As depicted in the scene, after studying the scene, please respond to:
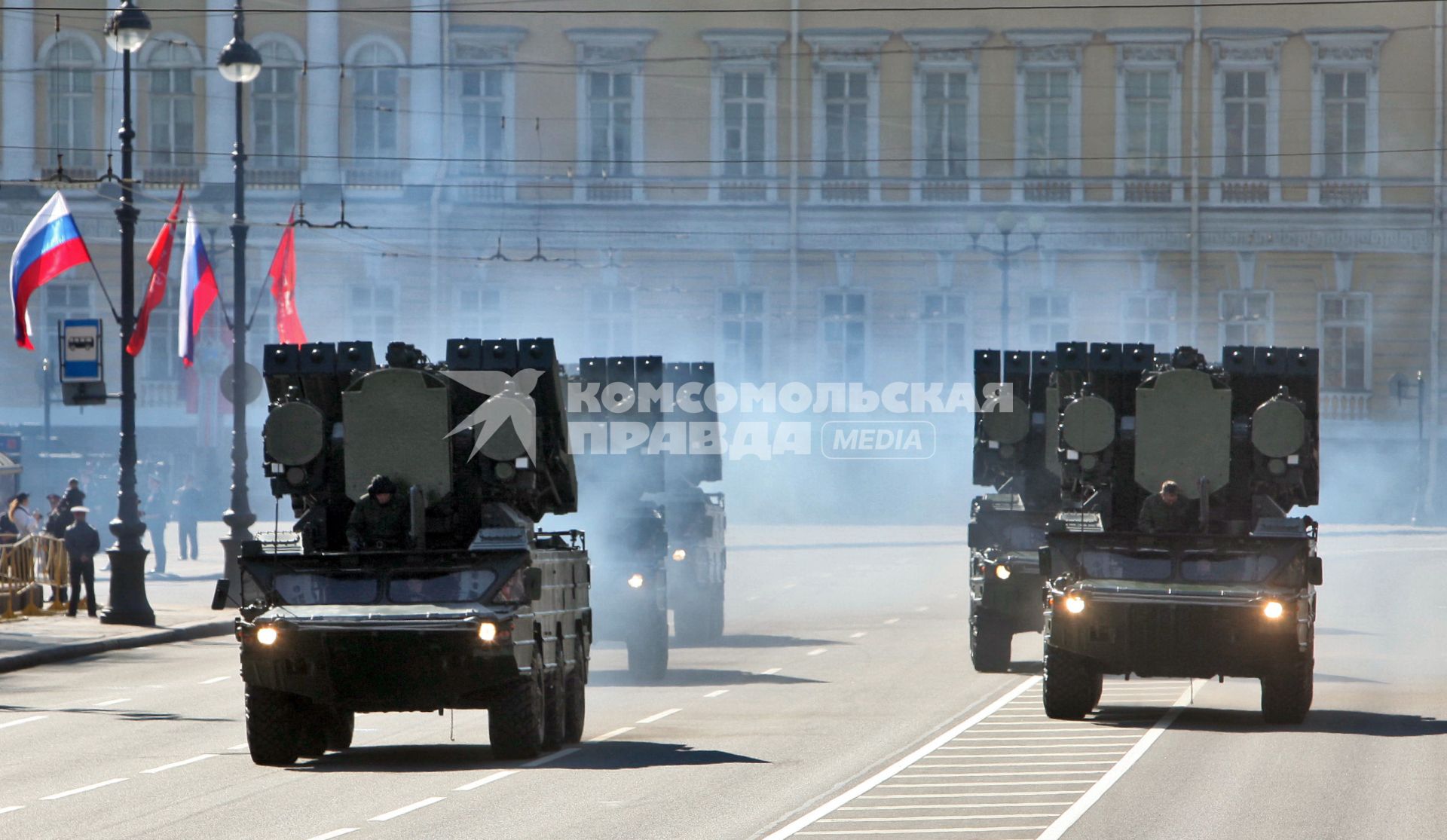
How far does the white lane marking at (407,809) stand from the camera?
566 inches

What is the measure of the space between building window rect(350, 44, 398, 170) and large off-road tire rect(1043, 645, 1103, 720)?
1683 inches

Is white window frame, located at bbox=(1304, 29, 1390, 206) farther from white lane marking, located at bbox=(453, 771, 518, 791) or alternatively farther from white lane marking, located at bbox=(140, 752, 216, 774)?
white lane marking, located at bbox=(453, 771, 518, 791)

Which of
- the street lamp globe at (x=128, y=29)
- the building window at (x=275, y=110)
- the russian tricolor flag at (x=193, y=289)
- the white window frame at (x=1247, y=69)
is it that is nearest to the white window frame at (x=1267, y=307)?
the white window frame at (x=1247, y=69)

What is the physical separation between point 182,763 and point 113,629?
14.2 m

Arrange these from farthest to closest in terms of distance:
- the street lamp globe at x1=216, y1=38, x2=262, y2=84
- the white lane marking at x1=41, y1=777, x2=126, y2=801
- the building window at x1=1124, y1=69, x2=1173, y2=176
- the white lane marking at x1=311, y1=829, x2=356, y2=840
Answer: the building window at x1=1124, y1=69, x2=1173, y2=176 < the street lamp globe at x1=216, y1=38, x2=262, y2=84 < the white lane marking at x1=41, y1=777, x2=126, y2=801 < the white lane marking at x1=311, y1=829, x2=356, y2=840

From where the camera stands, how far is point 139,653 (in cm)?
2925

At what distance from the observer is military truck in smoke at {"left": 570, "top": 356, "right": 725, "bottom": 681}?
1096 inches

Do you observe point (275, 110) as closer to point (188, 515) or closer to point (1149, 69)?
point (188, 515)

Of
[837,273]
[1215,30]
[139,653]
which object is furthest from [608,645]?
[1215,30]

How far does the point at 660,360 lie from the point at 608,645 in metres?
3.64

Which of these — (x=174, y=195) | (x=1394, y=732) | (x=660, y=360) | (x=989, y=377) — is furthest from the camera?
(x=174, y=195)

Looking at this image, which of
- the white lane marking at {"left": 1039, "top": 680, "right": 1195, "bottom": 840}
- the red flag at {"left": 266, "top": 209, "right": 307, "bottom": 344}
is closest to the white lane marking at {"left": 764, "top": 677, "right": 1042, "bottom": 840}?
the white lane marking at {"left": 1039, "top": 680, "right": 1195, "bottom": 840}

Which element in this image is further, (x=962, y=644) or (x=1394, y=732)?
(x=962, y=644)

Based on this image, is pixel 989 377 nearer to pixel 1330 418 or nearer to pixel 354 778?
pixel 354 778
